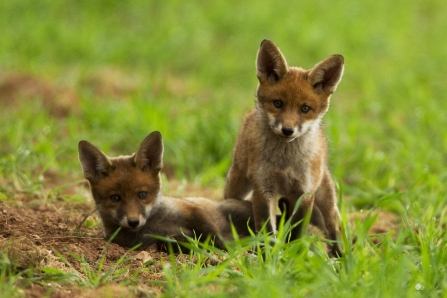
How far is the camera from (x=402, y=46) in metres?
15.7

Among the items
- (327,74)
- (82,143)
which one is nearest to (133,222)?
(82,143)

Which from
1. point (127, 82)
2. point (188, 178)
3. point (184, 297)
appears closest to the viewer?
point (184, 297)

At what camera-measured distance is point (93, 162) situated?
5.71 m

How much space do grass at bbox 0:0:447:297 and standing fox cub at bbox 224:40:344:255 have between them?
661mm

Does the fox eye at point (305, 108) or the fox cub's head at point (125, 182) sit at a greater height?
the fox eye at point (305, 108)

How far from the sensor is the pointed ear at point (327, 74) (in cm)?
576

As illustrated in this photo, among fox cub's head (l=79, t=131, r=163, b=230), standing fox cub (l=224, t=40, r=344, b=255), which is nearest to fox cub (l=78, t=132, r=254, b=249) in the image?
fox cub's head (l=79, t=131, r=163, b=230)

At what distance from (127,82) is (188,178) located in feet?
12.6

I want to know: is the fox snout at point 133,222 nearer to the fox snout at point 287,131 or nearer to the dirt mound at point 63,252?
the dirt mound at point 63,252

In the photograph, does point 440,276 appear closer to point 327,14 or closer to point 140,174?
point 140,174

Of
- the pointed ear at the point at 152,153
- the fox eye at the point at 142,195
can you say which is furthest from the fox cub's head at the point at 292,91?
the fox eye at the point at 142,195

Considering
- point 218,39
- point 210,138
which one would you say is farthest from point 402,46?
point 210,138

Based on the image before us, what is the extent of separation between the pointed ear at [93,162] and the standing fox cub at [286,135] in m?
1.12

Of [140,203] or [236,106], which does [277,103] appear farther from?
[236,106]
